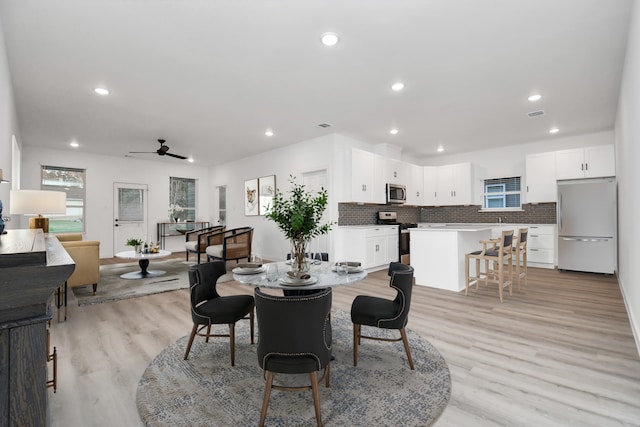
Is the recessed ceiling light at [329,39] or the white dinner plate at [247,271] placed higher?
the recessed ceiling light at [329,39]

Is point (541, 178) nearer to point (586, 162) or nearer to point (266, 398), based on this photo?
point (586, 162)

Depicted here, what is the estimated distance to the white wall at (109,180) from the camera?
7039 millimetres

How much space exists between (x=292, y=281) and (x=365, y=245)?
382 centimetres

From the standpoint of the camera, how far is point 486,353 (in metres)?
2.54

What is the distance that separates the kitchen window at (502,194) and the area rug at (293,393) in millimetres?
5744

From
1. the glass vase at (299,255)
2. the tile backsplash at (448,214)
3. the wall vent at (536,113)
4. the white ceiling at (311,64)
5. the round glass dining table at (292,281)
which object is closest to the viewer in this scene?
the round glass dining table at (292,281)

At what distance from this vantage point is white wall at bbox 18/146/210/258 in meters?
7.04

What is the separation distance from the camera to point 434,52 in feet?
10.2

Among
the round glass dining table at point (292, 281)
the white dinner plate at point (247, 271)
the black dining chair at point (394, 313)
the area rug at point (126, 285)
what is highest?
the white dinner plate at point (247, 271)

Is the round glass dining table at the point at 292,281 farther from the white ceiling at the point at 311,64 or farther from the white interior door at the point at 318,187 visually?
the white interior door at the point at 318,187

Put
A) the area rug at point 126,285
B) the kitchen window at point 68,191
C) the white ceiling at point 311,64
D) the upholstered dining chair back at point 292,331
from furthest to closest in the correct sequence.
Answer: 1. the kitchen window at point 68,191
2. the area rug at point 126,285
3. the white ceiling at point 311,64
4. the upholstered dining chair back at point 292,331

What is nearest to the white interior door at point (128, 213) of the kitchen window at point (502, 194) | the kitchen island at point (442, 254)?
the kitchen island at point (442, 254)

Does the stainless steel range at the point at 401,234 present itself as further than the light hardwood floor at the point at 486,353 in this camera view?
Yes

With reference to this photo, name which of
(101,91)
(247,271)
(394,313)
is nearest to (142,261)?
(101,91)
